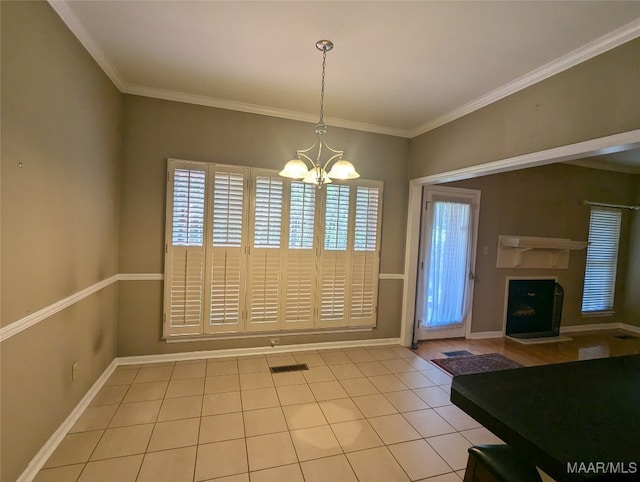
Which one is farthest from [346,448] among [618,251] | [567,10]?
[618,251]

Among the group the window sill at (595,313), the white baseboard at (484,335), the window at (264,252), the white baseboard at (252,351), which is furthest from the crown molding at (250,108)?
the window sill at (595,313)

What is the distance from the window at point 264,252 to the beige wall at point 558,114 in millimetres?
1230

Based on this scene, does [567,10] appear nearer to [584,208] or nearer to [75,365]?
[75,365]

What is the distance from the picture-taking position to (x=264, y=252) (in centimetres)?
343

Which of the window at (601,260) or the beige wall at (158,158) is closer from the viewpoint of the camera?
the beige wall at (158,158)

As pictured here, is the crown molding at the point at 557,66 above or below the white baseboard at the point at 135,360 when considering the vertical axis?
above

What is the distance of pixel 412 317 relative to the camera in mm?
4035

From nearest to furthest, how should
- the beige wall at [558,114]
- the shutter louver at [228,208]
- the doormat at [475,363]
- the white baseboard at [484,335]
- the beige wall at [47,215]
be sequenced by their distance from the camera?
the beige wall at [47,215]
the beige wall at [558,114]
the shutter louver at [228,208]
the doormat at [475,363]
the white baseboard at [484,335]

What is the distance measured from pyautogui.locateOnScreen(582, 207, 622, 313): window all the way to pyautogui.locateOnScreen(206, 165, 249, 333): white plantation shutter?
5.82 meters

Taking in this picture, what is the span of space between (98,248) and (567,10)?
12.2ft

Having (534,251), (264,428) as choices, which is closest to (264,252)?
(264,428)

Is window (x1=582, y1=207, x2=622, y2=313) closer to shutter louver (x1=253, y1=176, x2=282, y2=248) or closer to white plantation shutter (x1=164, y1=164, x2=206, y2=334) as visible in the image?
shutter louver (x1=253, y1=176, x2=282, y2=248)

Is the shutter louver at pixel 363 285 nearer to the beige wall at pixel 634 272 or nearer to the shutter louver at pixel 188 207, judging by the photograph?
the shutter louver at pixel 188 207

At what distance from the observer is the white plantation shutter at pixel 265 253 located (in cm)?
339
